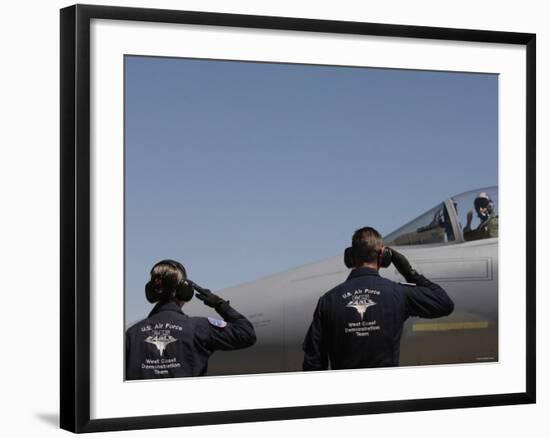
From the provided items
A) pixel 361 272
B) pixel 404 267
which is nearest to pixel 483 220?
pixel 404 267

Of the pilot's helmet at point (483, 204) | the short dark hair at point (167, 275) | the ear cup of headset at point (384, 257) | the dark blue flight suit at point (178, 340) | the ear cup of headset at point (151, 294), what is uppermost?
the pilot's helmet at point (483, 204)

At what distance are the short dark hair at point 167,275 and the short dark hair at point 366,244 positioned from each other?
0.98m

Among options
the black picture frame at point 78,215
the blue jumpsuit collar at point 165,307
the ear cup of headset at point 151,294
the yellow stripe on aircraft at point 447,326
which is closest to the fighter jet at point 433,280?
the yellow stripe on aircraft at point 447,326

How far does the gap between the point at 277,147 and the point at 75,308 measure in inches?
54.9

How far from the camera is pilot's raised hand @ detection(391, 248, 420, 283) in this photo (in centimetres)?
709

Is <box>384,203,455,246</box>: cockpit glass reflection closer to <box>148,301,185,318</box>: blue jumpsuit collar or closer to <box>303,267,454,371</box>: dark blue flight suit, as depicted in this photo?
<box>303,267,454,371</box>: dark blue flight suit

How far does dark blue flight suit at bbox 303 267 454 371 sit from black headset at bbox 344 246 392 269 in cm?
5

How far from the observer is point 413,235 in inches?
280

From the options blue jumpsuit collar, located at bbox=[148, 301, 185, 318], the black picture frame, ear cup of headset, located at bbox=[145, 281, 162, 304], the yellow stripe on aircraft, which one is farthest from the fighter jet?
the black picture frame

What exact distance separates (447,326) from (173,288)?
1.64 metres

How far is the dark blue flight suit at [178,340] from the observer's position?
21.4 feet

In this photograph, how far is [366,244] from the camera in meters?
7.01

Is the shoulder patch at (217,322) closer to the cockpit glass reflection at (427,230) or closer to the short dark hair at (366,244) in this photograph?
the short dark hair at (366,244)

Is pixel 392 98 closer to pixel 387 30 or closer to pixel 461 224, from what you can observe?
pixel 387 30
